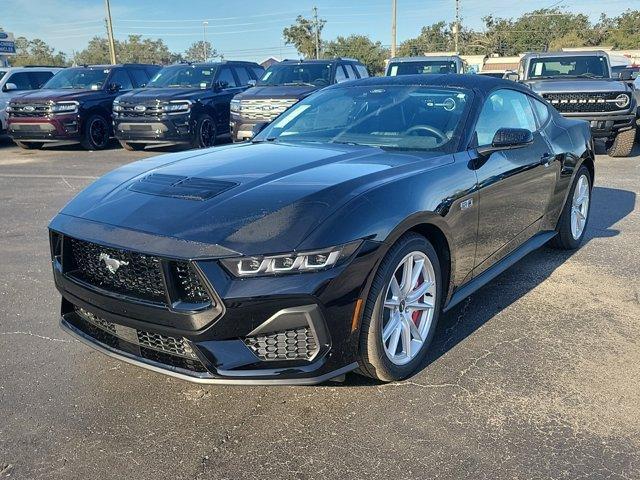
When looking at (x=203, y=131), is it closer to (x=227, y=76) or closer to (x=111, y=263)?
(x=227, y=76)

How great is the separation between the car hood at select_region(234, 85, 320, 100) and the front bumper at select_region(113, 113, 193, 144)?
1.30 meters

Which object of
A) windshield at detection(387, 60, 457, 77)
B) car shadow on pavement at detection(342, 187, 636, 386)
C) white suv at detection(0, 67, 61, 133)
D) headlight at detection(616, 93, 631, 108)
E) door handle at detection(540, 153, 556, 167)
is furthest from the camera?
white suv at detection(0, 67, 61, 133)

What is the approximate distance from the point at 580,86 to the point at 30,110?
1109 cm

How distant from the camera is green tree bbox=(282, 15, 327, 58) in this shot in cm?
7228

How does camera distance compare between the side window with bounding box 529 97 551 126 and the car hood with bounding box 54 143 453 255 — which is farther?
the side window with bounding box 529 97 551 126

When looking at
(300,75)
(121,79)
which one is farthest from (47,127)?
(300,75)

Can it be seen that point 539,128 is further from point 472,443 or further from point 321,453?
point 321,453

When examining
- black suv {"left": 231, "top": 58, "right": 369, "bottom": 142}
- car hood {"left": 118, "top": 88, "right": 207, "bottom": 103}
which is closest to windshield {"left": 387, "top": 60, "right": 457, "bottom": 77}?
black suv {"left": 231, "top": 58, "right": 369, "bottom": 142}

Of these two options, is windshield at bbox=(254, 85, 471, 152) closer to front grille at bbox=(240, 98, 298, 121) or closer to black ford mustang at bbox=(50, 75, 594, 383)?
black ford mustang at bbox=(50, 75, 594, 383)

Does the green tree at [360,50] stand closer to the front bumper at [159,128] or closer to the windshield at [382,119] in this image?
the front bumper at [159,128]

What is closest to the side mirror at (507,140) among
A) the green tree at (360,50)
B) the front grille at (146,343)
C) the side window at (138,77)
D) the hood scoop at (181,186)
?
the hood scoop at (181,186)

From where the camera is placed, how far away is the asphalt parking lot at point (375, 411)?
244 centimetres

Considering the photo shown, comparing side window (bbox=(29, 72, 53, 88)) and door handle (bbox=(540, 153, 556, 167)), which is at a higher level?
side window (bbox=(29, 72, 53, 88))

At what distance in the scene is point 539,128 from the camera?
4.64m
